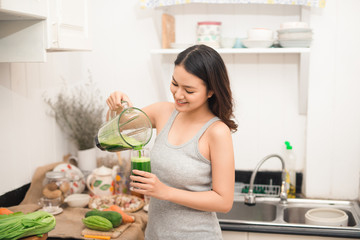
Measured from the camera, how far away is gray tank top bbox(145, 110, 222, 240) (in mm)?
1502

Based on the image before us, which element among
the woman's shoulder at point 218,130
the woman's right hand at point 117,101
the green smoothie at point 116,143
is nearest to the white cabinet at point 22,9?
the woman's right hand at point 117,101

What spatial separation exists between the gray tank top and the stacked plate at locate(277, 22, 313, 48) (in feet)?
3.01

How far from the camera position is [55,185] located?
219 centimetres

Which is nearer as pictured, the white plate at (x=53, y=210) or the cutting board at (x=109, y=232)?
the cutting board at (x=109, y=232)

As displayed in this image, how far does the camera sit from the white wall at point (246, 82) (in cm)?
233

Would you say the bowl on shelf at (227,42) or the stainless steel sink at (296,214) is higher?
the bowl on shelf at (227,42)

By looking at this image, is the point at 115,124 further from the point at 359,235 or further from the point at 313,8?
the point at 313,8

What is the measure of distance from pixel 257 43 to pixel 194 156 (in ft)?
3.31


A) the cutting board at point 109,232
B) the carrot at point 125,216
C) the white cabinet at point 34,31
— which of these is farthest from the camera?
the carrot at point 125,216

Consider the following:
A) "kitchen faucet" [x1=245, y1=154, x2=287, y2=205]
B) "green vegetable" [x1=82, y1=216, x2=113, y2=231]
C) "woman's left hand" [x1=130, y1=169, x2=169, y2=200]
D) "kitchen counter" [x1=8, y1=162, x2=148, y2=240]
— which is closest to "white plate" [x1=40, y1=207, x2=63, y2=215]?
"kitchen counter" [x1=8, y1=162, x2=148, y2=240]

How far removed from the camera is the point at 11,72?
2.06 meters

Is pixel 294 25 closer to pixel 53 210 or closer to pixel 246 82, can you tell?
pixel 246 82

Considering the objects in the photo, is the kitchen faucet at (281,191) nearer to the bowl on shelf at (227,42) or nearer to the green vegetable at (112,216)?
the bowl on shelf at (227,42)

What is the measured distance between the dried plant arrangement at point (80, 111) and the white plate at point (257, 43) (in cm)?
98
